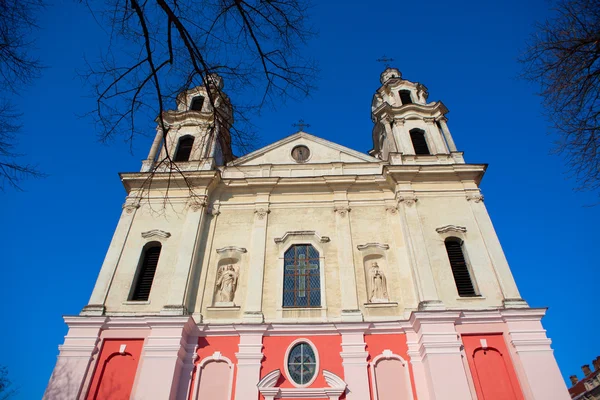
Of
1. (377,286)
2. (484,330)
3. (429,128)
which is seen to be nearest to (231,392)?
(377,286)

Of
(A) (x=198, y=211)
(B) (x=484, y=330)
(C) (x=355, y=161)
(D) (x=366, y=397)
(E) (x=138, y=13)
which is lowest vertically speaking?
(D) (x=366, y=397)

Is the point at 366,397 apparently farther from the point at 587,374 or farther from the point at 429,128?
the point at 587,374

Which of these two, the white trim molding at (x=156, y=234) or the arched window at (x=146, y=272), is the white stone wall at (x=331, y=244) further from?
the arched window at (x=146, y=272)

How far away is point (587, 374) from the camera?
35.8 metres

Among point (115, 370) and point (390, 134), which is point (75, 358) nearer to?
point (115, 370)

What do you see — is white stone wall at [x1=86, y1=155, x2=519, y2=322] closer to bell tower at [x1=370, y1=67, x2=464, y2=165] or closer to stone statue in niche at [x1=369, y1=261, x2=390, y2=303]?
stone statue in niche at [x1=369, y1=261, x2=390, y2=303]

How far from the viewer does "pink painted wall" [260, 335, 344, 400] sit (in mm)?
10875

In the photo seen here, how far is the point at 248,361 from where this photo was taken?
1106 centimetres

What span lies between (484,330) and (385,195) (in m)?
5.74

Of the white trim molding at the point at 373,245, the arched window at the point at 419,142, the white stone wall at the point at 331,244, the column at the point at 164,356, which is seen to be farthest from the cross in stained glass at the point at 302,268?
the arched window at the point at 419,142

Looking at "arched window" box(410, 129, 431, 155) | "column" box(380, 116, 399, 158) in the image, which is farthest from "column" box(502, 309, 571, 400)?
"column" box(380, 116, 399, 158)

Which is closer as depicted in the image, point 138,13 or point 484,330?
point 138,13

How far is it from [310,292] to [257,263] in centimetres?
198

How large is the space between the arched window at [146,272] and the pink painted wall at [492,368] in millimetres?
9674
